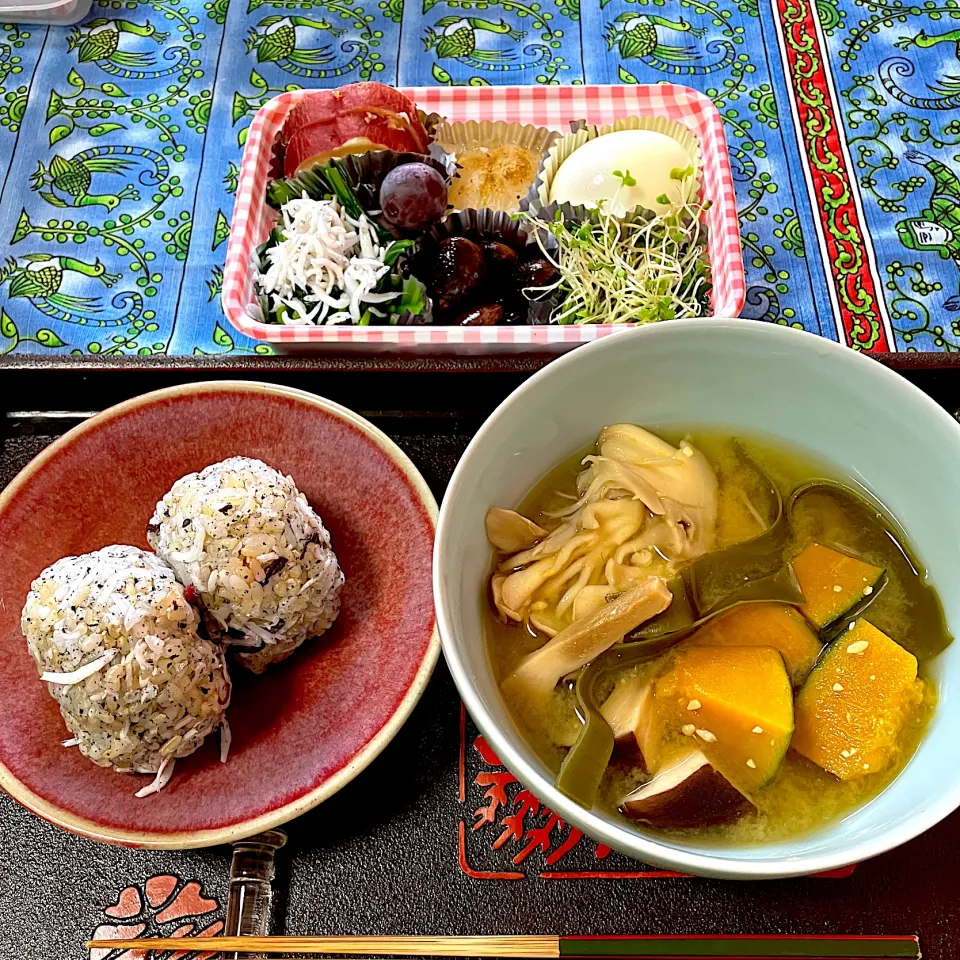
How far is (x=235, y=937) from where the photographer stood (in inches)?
42.3

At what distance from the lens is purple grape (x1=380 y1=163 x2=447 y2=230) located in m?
1.80

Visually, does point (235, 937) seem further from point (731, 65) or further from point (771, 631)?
point (731, 65)

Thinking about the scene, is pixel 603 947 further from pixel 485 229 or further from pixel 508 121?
pixel 508 121

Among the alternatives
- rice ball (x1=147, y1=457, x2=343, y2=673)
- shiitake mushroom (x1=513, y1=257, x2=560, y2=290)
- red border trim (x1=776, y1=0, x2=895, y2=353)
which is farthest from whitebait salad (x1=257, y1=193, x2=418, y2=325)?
red border trim (x1=776, y1=0, x2=895, y2=353)

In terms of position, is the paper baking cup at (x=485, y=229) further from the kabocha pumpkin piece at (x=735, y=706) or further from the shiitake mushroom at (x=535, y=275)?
the kabocha pumpkin piece at (x=735, y=706)

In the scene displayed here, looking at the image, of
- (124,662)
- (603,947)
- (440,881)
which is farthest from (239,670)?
(603,947)

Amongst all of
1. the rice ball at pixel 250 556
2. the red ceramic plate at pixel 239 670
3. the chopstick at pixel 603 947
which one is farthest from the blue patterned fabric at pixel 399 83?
the chopstick at pixel 603 947

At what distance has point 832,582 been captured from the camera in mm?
1056

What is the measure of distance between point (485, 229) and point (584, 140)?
35cm

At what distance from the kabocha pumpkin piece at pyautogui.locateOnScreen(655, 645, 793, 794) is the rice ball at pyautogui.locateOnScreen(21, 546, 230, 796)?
0.61 meters

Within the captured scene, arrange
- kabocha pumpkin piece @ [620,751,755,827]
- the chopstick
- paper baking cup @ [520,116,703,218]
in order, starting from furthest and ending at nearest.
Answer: paper baking cup @ [520,116,703,218] → the chopstick → kabocha pumpkin piece @ [620,751,755,827]

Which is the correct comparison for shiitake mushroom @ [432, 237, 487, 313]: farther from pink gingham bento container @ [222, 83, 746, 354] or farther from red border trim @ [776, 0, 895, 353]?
red border trim @ [776, 0, 895, 353]

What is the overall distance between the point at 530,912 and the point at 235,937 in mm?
388

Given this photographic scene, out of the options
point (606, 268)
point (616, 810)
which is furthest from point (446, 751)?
point (606, 268)
